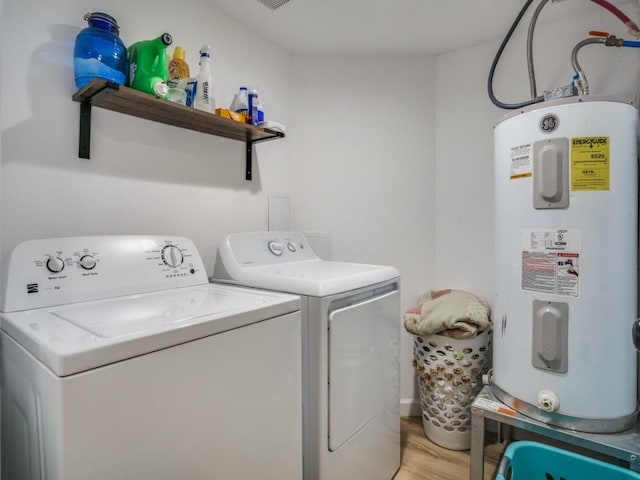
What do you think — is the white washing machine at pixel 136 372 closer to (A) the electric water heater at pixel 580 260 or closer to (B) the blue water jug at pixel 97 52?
(B) the blue water jug at pixel 97 52

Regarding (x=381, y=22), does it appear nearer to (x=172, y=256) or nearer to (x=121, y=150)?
(x=121, y=150)

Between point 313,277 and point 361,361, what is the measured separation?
395 mm

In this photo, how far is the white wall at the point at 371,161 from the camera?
7.22 feet

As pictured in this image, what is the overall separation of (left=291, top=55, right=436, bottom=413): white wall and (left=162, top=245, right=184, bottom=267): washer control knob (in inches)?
37.5

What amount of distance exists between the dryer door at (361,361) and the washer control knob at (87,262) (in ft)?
2.68

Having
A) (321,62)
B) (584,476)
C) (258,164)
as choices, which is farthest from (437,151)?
(584,476)

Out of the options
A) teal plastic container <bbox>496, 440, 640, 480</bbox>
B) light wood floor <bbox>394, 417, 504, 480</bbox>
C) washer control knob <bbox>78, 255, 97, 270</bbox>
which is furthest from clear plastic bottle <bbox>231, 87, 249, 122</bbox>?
light wood floor <bbox>394, 417, 504, 480</bbox>

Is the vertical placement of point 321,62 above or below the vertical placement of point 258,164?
above

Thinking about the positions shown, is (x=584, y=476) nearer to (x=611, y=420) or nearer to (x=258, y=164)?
(x=611, y=420)

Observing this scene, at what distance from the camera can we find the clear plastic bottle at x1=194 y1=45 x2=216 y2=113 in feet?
4.88

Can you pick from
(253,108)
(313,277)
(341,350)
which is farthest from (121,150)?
(341,350)

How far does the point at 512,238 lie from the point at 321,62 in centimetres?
158

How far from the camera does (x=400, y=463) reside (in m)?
1.80

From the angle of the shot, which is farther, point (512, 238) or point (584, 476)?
point (512, 238)
